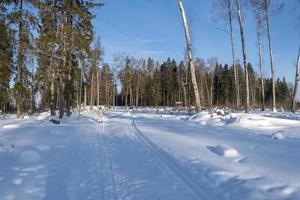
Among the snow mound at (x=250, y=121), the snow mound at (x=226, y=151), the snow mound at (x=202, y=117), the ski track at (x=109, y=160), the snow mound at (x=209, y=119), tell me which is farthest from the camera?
the snow mound at (x=202, y=117)

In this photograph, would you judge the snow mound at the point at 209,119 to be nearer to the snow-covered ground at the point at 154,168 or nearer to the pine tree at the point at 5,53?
the snow-covered ground at the point at 154,168

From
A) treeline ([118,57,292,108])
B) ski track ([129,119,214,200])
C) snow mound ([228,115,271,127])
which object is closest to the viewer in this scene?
ski track ([129,119,214,200])

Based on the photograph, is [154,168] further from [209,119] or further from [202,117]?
[202,117]

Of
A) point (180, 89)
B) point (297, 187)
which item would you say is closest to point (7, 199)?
point (297, 187)

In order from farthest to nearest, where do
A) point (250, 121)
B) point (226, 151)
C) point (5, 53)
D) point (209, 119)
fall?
1. point (5, 53)
2. point (209, 119)
3. point (250, 121)
4. point (226, 151)

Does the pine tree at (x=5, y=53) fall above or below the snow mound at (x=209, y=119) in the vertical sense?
above

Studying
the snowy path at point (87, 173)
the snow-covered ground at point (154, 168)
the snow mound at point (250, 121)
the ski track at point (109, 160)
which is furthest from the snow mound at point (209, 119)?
the snowy path at point (87, 173)

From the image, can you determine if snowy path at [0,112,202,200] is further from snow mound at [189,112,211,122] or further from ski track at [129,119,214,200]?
snow mound at [189,112,211,122]

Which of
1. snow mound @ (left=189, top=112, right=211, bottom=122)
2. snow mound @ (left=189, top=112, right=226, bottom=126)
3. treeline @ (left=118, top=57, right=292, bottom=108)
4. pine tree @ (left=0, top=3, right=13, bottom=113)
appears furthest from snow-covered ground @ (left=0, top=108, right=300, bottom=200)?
treeline @ (left=118, top=57, right=292, bottom=108)

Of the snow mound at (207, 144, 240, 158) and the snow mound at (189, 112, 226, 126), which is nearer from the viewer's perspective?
the snow mound at (207, 144, 240, 158)

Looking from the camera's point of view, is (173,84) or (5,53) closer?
(5,53)

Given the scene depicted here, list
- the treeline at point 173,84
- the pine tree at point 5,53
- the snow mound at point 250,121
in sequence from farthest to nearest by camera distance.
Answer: the treeline at point 173,84 < the pine tree at point 5,53 < the snow mound at point 250,121

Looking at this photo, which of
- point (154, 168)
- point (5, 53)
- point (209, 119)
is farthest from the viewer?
point (5, 53)

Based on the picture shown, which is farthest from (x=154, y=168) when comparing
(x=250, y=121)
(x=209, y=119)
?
(x=209, y=119)
